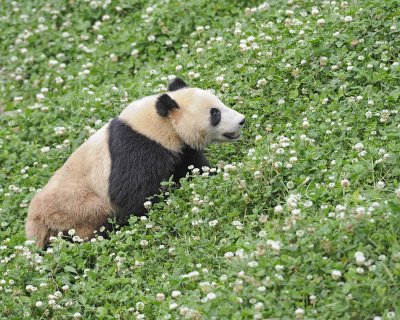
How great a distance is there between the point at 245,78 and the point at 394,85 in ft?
5.91

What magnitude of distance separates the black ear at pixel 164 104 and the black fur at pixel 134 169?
30cm

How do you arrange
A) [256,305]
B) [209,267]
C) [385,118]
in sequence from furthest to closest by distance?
[385,118] → [209,267] → [256,305]

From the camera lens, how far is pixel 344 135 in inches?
307

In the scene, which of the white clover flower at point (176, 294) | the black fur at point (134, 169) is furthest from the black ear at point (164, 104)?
the white clover flower at point (176, 294)

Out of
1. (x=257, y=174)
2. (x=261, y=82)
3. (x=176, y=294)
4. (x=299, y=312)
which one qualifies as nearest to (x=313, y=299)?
(x=299, y=312)

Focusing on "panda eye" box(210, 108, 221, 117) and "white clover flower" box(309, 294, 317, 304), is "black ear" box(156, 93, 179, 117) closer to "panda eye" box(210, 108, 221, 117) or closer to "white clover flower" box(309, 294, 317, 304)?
"panda eye" box(210, 108, 221, 117)

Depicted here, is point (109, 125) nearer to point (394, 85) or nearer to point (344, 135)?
point (344, 135)

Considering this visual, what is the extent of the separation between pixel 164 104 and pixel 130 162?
25.8 inches

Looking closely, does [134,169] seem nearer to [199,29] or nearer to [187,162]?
[187,162]

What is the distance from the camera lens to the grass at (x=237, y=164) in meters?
5.86

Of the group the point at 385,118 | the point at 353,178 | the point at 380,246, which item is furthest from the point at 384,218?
the point at 385,118

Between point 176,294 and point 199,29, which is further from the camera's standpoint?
point 199,29

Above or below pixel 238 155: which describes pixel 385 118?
above

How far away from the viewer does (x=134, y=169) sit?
7.90 meters
